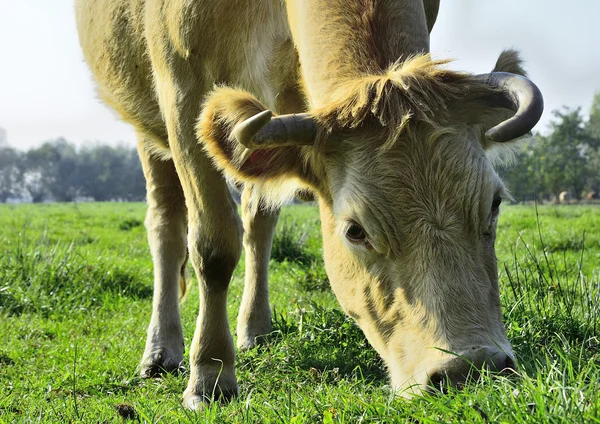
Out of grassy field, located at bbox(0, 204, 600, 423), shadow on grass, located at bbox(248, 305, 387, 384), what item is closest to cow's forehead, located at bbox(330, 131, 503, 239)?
grassy field, located at bbox(0, 204, 600, 423)

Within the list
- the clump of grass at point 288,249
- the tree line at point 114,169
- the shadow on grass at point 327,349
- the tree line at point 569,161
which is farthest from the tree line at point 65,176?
the shadow on grass at point 327,349

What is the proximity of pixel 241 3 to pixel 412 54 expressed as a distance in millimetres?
1095

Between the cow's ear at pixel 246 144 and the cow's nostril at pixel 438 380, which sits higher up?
the cow's ear at pixel 246 144

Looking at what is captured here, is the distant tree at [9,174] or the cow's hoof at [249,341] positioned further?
the distant tree at [9,174]

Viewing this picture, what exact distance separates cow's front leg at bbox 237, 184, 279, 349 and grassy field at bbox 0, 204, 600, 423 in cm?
18

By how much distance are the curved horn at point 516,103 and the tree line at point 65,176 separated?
408 feet

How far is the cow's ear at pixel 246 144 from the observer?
2.95m

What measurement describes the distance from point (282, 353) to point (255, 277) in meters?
1.27

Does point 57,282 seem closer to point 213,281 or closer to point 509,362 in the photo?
point 213,281

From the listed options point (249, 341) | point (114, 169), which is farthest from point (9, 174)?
point (249, 341)

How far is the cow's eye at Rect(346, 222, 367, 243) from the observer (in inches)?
122

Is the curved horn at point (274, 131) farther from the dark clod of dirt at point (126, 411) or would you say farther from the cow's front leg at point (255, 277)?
the cow's front leg at point (255, 277)

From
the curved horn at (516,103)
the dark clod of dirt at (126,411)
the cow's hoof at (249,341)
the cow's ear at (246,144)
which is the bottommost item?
the cow's hoof at (249,341)

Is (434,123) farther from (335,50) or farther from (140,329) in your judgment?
(140,329)
